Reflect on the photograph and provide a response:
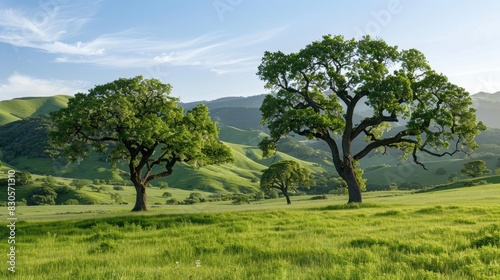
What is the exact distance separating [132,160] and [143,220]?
1757cm

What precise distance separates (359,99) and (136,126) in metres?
23.1

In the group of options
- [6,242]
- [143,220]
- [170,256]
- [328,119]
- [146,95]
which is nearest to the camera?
[170,256]

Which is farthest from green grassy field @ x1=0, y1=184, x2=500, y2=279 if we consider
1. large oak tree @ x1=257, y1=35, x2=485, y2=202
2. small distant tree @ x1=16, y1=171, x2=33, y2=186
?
small distant tree @ x1=16, y1=171, x2=33, y2=186

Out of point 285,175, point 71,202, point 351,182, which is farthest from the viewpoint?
point 71,202

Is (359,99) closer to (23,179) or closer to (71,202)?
(71,202)

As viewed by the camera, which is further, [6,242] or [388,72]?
[388,72]

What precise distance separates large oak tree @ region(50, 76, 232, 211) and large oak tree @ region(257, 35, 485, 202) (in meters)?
7.51

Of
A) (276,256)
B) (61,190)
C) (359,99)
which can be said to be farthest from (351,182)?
(61,190)

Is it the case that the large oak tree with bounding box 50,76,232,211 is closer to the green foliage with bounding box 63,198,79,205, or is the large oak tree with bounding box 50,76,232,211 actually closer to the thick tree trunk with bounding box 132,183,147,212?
the thick tree trunk with bounding box 132,183,147,212

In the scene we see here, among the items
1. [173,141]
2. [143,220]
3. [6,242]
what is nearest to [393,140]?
[173,141]

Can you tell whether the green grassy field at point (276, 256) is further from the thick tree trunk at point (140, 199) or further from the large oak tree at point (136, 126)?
the thick tree trunk at point (140, 199)

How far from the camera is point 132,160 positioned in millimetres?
41375

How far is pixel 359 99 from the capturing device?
38.8m

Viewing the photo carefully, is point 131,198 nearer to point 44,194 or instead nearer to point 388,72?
point 44,194
